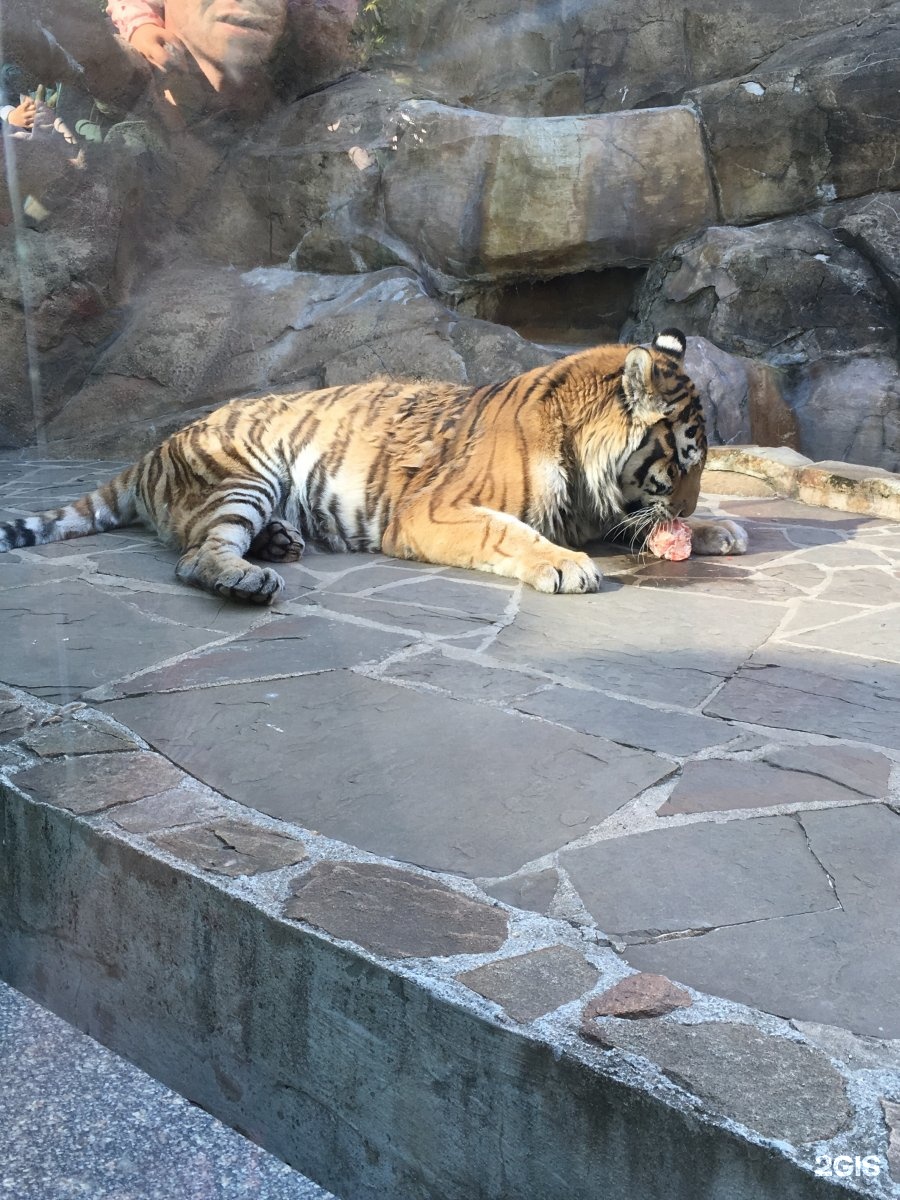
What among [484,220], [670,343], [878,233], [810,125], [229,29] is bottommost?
[670,343]

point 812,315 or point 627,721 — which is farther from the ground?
point 812,315

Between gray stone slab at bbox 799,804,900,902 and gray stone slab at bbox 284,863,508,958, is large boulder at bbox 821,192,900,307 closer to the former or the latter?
Result: gray stone slab at bbox 799,804,900,902

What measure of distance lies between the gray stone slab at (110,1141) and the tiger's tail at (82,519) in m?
3.03

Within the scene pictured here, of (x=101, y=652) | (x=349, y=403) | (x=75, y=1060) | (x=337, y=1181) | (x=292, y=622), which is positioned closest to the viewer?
(x=337, y=1181)

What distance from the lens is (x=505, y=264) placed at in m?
9.23

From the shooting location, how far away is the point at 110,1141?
1777 mm

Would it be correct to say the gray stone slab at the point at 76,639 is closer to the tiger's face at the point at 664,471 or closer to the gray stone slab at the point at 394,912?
Answer: the gray stone slab at the point at 394,912

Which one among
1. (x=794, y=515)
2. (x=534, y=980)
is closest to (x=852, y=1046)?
(x=534, y=980)

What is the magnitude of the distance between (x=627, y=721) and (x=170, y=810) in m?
1.07

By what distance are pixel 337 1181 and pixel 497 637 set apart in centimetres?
180

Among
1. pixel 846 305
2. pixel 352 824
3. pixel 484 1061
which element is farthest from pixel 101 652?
pixel 846 305

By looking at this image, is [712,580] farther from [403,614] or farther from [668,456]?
[403,614]

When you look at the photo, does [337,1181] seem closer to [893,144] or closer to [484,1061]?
[484,1061]

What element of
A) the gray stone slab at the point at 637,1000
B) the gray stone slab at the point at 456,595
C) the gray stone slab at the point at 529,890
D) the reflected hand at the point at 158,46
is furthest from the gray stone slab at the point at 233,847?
the reflected hand at the point at 158,46
